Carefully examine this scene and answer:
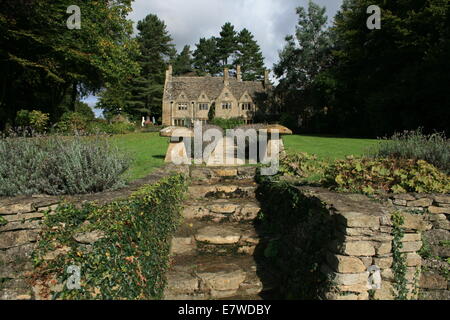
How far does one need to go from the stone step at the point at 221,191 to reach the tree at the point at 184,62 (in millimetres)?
59565

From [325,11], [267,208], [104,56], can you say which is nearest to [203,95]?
[325,11]

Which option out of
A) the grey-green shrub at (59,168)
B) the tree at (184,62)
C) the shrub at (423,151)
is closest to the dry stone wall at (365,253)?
the shrub at (423,151)

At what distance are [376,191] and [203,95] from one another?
4793 cm

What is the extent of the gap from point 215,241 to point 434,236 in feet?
10.7

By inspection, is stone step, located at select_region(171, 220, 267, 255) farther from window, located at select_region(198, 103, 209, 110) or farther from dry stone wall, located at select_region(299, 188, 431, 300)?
window, located at select_region(198, 103, 209, 110)

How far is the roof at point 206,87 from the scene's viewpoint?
50.5 meters

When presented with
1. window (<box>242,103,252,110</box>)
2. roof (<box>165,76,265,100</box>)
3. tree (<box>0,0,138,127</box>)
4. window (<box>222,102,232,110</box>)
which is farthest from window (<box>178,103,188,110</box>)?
tree (<box>0,0,138,127</box>)

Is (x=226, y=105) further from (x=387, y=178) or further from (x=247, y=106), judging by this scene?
(x=387, y=178)

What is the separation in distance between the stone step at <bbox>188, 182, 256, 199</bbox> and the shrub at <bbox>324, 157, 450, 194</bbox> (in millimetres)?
2315

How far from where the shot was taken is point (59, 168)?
14.4ft

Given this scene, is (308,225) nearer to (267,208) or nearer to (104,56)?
(267,208)

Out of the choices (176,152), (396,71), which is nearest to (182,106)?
(396,71)

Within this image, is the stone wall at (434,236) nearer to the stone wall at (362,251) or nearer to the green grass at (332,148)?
the stone wall at (362,251)
